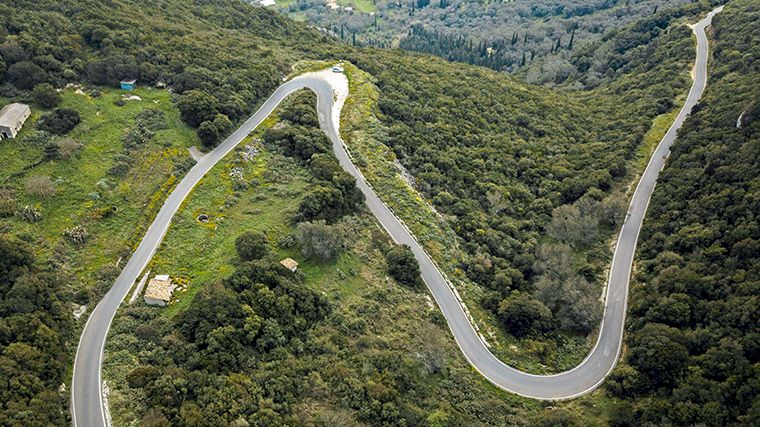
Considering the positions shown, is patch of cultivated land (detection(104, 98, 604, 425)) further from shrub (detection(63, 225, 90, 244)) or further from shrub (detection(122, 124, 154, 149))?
shrub (detection(122, 124, 154, 149))

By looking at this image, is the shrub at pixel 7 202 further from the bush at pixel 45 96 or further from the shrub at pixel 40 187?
the bush at pixel 45 96

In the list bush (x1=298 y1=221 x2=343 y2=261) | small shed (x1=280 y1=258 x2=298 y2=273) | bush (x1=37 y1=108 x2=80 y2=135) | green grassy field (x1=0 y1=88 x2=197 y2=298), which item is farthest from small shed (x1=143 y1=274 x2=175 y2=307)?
bush (x1=37 y1=108 x2=80 y2=135)

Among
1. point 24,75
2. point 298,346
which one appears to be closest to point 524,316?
point 298,346

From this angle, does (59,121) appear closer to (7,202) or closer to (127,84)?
(127,84)

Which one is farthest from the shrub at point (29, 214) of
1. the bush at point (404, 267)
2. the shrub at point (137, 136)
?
the bush at point (404, 267)

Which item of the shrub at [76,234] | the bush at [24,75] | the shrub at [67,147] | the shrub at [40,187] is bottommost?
the shrub at [76,234]

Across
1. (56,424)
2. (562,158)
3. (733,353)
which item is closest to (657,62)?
(562,158)

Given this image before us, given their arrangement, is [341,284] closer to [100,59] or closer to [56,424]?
[56,424]
